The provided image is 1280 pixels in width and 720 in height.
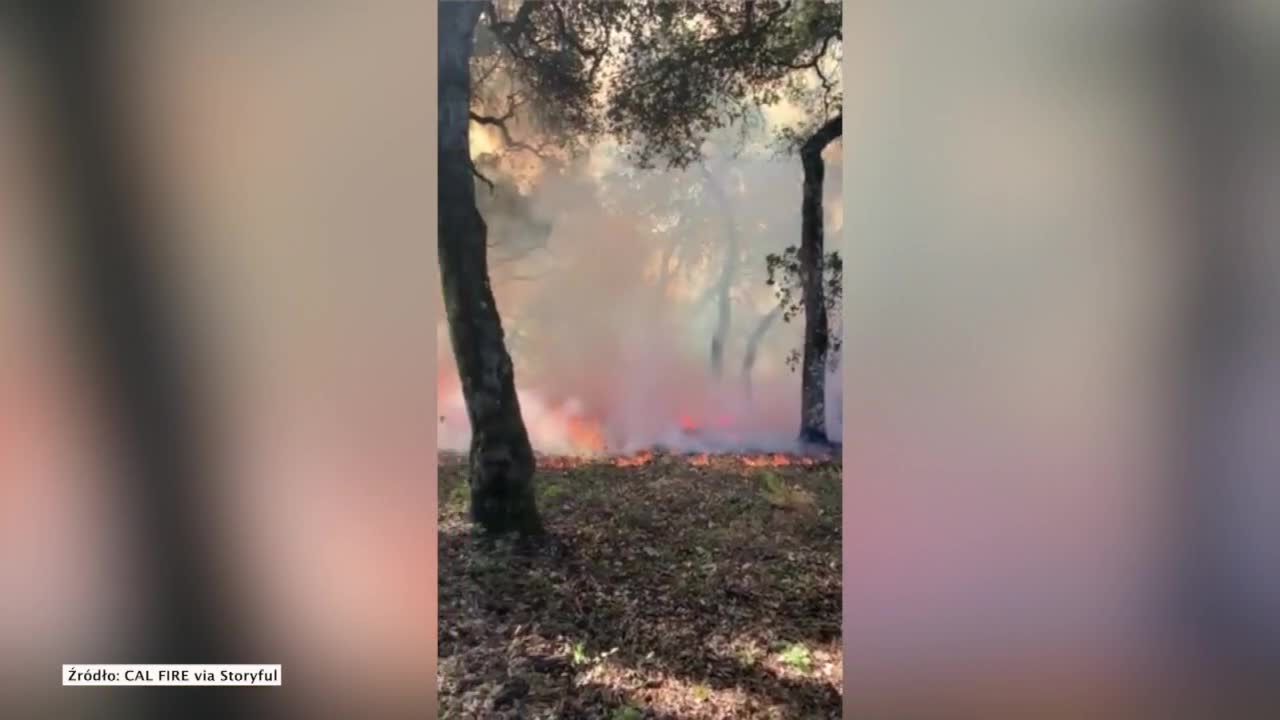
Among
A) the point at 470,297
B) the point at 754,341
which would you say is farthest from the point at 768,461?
the point at 470,297

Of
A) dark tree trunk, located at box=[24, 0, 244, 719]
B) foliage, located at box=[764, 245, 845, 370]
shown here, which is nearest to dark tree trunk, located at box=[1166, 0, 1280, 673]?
foliage, located at box=[764, 245, 845, 370]

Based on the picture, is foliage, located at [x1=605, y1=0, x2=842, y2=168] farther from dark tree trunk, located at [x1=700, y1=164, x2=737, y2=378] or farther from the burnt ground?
the burnt ground

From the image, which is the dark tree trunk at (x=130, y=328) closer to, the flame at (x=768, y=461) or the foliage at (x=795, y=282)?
the flame at (x=768, y=461)

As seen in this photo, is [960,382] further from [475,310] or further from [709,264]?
[475,310]

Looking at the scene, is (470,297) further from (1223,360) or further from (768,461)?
(1223,360)

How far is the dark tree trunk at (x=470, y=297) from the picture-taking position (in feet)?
6.54

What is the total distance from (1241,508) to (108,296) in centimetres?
300

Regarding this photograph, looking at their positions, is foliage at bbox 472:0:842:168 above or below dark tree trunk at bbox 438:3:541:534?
above

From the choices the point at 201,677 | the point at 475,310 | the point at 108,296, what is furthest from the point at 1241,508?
the point at 108,296

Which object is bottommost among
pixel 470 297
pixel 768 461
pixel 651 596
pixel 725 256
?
pixel 651 596

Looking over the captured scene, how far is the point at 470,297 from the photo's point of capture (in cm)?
200

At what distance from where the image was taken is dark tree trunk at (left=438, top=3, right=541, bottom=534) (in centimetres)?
199

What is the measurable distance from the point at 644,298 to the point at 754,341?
310 millimetres

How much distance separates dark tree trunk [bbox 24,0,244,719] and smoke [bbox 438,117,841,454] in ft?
2.28
